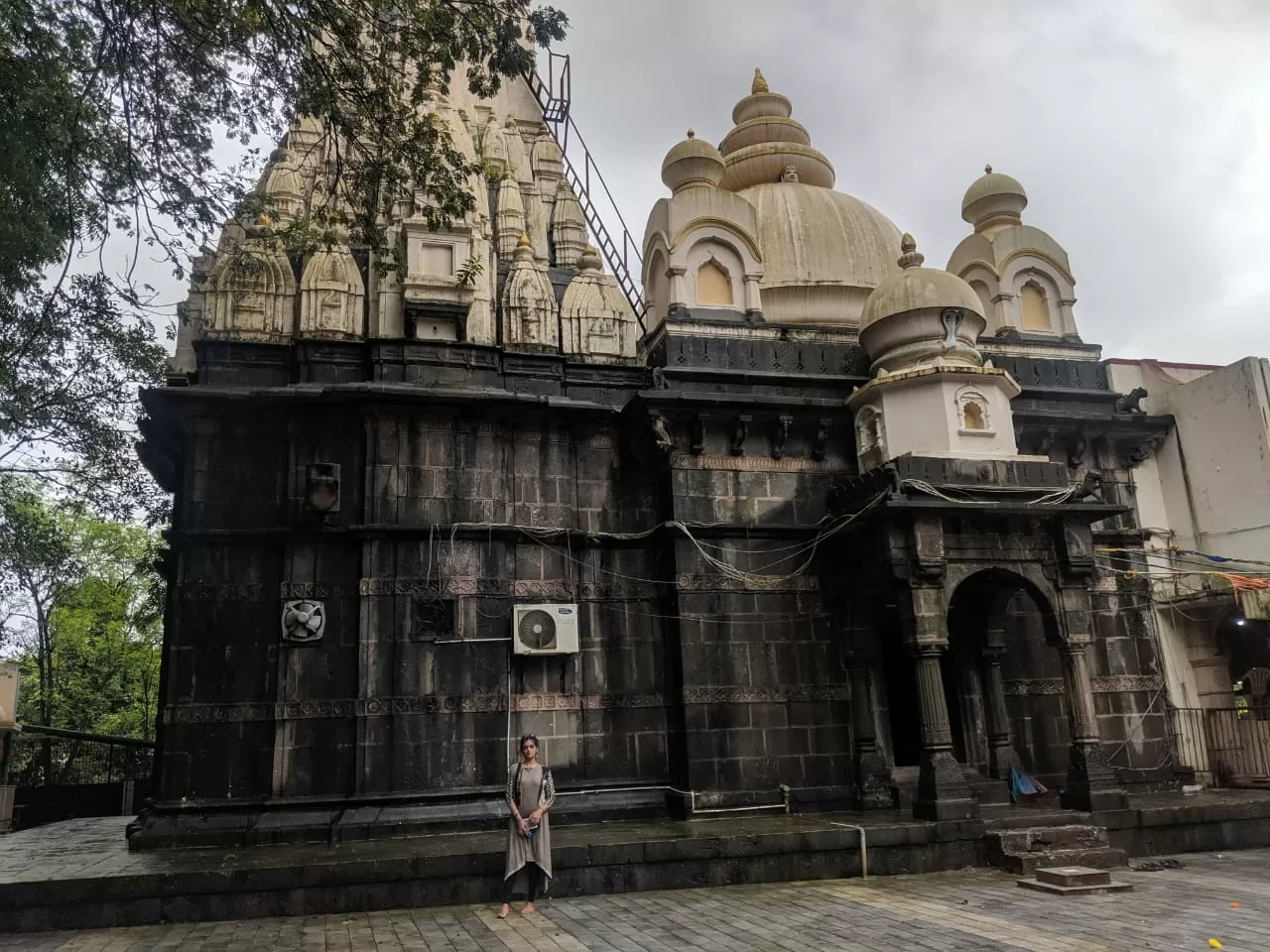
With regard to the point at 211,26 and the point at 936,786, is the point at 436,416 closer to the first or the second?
the point at 211,26

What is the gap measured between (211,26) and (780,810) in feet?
37.7

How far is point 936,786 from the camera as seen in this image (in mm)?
11711

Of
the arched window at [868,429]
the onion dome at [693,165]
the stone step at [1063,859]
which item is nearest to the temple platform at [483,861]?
the stone step at [1063,859]

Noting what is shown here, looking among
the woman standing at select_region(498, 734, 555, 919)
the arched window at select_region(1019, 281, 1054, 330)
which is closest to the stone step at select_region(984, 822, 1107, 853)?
the woman standing at select_region(498, 734, 555, 919)

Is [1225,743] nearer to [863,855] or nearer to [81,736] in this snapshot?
[863,855]

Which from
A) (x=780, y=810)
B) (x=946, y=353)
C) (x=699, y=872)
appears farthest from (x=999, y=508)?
(x=699, y=872)

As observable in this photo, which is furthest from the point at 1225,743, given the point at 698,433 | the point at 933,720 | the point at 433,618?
the point at 433,618

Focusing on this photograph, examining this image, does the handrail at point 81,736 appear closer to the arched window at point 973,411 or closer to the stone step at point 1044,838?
the stone step at point 1044,838

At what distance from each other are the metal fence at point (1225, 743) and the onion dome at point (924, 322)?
23.5 ft

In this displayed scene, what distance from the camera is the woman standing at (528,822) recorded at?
9172mm

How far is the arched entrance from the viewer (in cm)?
1446

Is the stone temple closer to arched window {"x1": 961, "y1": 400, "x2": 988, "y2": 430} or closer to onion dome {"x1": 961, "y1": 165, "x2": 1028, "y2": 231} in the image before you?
arched window {"x1": 961, "y1": 400, "x2": 988, "y2": 430}

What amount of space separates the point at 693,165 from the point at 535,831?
500 inches

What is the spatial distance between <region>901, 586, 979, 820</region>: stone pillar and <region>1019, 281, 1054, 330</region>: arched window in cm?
747
